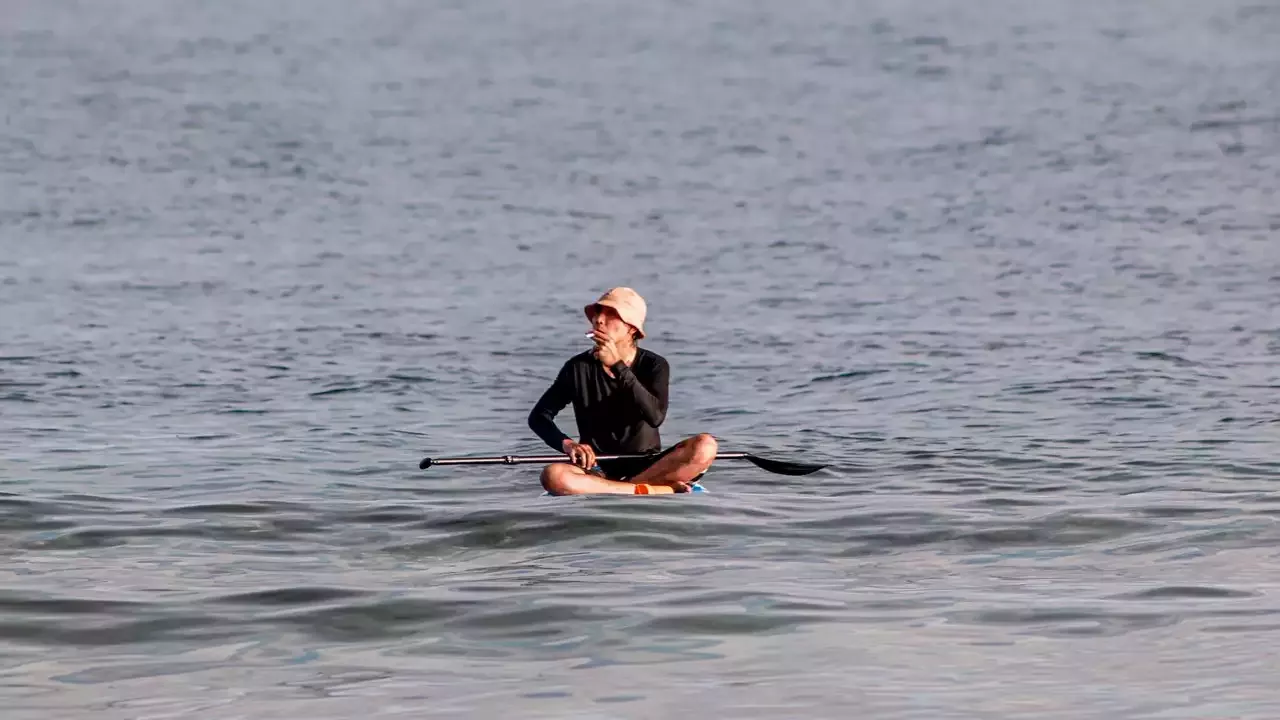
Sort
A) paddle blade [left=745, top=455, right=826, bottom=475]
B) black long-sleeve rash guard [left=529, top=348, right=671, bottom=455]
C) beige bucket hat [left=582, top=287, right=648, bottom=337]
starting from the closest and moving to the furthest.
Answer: beige bucket hat [left=582, top=287, right=648, bottom=337]
black long-sleeve rash guard [left=529, top=348, right=671, bottom=455]
paddle blade [left=745, top=455, right=826, bottom=475]

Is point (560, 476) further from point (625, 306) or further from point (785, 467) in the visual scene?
point (785, 467)

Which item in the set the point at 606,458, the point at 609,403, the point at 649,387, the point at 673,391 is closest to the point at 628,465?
the point at 606,458

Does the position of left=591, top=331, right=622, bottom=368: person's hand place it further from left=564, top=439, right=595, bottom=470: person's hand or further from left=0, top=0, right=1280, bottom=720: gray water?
left=0, top=0, right=1280, bottom=720: gray water

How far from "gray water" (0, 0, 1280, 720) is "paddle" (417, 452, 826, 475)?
0.78 feet

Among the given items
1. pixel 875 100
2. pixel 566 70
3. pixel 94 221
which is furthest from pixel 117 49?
pixel 94 221

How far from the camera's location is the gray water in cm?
1026

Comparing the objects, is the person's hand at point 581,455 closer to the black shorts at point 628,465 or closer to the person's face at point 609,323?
the black shorts at point 628,465

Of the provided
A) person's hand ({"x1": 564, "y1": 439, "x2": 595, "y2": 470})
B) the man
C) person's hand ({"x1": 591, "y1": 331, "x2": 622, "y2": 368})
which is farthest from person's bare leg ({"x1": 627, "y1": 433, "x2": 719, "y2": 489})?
person's hand ({"x1": 591, "y1": 331, "x2": 622, "y2": 368})

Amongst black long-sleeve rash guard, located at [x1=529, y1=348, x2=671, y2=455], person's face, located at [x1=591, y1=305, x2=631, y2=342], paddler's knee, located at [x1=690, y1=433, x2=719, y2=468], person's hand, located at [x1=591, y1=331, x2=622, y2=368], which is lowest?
paddler's knee, located at [x1=690, y1=433, x2=719, y2=468]

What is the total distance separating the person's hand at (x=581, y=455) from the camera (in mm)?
14820

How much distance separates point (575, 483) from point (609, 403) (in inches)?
23.7

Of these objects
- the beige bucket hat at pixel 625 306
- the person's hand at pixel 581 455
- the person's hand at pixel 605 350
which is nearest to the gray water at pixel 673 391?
the person's hand at pixel 581 455

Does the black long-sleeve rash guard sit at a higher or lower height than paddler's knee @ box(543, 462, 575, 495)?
higher

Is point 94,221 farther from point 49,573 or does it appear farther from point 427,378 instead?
point 49,573
